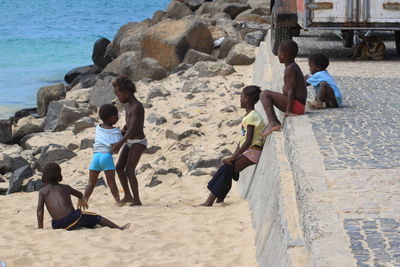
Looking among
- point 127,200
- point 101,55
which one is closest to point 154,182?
point 127,200

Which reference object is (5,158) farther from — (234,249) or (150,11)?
(150,11)

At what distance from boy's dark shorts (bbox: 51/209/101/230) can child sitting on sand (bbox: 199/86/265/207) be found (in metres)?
1.27

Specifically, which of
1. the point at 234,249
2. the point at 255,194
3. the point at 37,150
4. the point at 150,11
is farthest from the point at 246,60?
the point at 150,11

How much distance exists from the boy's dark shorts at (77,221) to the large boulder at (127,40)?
12.2 metres

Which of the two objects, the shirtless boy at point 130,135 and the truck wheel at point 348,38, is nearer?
the shirtless boy at point 130,135

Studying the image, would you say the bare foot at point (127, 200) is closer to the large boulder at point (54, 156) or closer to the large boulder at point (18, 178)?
the large boulder at point (18, 178)

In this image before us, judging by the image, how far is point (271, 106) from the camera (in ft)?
25.5

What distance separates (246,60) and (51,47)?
27.5 meters

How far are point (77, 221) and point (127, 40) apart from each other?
44.7 ft

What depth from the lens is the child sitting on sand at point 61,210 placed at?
7.04 m

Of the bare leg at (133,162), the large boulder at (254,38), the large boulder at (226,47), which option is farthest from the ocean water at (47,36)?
the bare leg at (133,162)

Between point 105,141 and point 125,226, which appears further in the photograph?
point 105,141

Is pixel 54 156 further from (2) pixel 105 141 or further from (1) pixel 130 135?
(1) pixel 130 135

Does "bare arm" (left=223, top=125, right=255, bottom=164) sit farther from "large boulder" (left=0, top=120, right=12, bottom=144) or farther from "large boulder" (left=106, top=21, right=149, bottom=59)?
"large boulder" (left=106, top=21, right=149, bottom=59)
